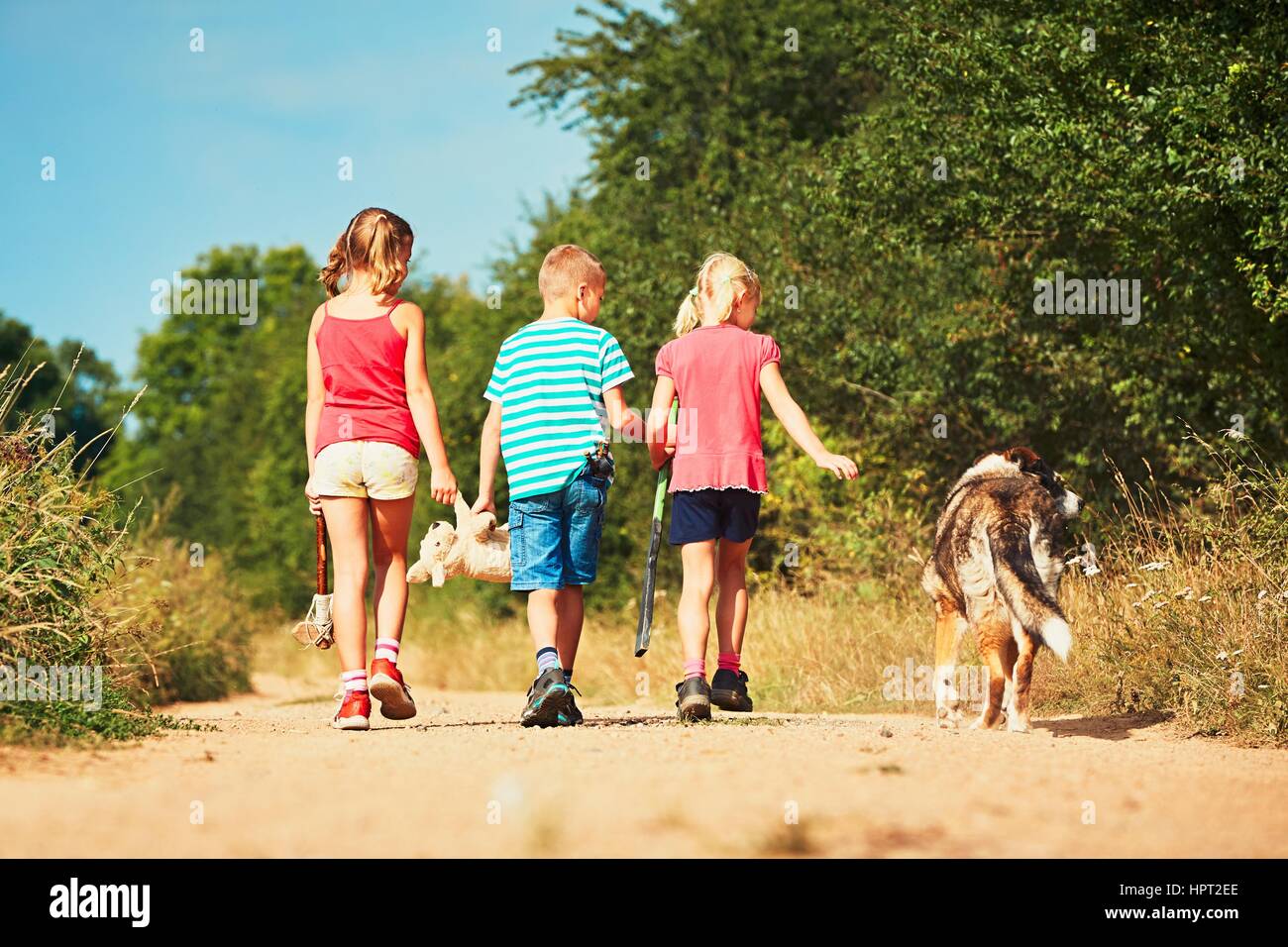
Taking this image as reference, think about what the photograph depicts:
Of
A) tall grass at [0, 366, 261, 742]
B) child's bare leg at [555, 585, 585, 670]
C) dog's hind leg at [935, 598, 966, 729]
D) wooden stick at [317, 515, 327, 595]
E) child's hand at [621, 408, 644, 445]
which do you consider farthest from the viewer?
dog's hind leg at [935, 598, 966, 729]

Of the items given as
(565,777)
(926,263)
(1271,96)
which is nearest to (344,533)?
(565,777)

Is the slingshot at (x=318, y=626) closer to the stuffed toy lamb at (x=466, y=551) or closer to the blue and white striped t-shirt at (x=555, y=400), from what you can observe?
the stuffed toy lamb at (x=466, y=551)

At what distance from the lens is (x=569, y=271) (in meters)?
7.39

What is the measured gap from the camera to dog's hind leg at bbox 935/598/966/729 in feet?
25.0

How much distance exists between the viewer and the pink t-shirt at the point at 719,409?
728 centimetres

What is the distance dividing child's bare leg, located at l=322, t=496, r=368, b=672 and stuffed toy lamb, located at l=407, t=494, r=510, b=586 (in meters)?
0.35

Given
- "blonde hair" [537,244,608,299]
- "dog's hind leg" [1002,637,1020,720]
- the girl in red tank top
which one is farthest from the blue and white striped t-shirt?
"dog's hind leg" [1002,637,1020,720]

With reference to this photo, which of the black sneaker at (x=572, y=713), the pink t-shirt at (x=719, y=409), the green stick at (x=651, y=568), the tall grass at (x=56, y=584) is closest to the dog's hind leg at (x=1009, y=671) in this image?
the pink t-shirt at (x=719, y=409)

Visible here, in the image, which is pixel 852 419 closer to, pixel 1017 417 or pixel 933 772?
pixel 1017 417

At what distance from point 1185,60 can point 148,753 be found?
800cm

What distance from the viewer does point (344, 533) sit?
6.91 metres

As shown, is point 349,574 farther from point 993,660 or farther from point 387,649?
point 993,660

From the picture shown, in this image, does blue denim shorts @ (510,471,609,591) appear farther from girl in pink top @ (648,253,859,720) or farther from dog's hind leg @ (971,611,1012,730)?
dog's hind leg @ (971,611,1012,730)

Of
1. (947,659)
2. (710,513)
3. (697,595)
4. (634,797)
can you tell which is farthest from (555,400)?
(634,797)
